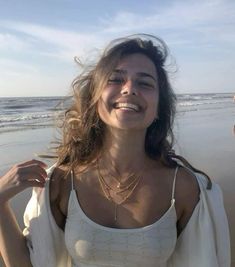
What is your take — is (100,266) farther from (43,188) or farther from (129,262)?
(43,188)

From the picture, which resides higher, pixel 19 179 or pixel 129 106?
pixel 129 106

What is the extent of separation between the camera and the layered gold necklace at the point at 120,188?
105 inches

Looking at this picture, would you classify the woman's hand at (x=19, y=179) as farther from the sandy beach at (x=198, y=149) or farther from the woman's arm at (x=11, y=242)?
the sandy beach at (x=198, y=149)

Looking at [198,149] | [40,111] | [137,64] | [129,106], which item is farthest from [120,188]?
[40,111]

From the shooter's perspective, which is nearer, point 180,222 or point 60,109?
point 180,222

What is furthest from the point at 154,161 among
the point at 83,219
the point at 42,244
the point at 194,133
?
the point at 194,133

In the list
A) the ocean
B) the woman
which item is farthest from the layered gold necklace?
the ocean

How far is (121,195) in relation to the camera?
2686mm

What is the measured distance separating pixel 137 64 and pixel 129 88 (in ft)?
0.75

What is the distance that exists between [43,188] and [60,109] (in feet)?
3.09

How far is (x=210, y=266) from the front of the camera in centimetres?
244

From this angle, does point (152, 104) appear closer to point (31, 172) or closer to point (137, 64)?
point (137, 64)

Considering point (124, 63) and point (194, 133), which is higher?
point (124, 63)

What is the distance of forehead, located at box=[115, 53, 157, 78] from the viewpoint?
103 inches
